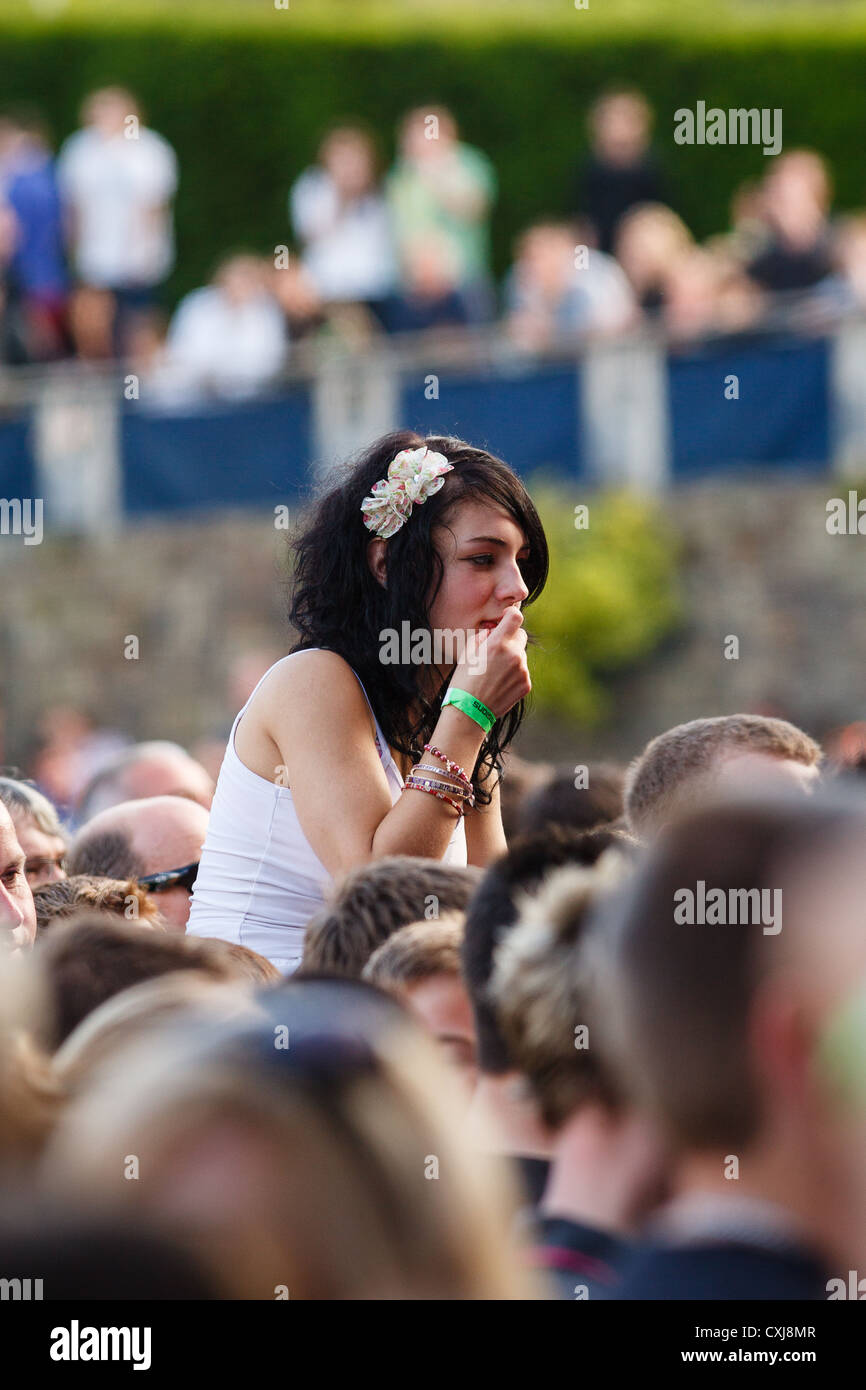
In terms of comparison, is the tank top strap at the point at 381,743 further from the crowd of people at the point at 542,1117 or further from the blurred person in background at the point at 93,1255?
the blurred person in background at the point at 93,1255

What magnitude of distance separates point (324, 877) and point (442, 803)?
317 mm

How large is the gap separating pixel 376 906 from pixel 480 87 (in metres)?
17.6

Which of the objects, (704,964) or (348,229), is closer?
(704,964)

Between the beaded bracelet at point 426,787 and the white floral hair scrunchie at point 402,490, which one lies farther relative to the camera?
the white floral hair scrunchie at point 402,490

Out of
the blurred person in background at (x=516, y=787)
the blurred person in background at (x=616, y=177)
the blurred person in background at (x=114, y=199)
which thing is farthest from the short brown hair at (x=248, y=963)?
the blurred person in background at (x=616, y=177)

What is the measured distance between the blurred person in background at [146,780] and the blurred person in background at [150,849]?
2.04 ft

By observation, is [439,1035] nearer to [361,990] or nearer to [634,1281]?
[361,990]

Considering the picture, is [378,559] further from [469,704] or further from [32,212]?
[32,212]

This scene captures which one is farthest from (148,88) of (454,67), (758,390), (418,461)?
(418,461)

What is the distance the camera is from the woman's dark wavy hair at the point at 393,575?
13.2ft

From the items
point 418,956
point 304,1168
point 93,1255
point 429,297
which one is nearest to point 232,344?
point 429,297

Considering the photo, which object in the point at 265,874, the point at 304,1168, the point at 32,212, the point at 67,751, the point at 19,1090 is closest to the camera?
the point at 304,1168

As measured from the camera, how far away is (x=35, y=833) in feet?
16.6

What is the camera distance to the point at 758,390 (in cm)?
1358
